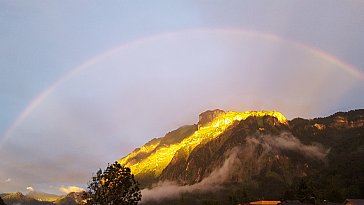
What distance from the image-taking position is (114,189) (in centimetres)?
5756

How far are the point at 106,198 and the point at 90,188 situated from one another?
3.57 metres

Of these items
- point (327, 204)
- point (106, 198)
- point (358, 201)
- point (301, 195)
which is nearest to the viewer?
Answer: point (106, 198)

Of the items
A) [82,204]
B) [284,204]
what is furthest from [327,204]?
[82,204]

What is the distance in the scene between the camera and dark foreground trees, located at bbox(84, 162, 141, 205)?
57156 millimetres

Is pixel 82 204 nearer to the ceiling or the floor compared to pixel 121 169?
nearer to the floor

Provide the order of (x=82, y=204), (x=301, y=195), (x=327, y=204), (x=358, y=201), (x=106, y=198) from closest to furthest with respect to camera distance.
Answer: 1. (x=106, y=198)
2. (x=82, y=204)
3. (x=358, y=201)
4. (x=327, y=204)
5. (x=301, y=195)

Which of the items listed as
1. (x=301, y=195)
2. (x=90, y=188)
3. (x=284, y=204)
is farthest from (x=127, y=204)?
(x=301, y=195)

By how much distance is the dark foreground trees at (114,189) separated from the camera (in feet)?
188

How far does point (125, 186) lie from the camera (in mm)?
57969

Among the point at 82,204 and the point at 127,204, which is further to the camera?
the point at 82,204

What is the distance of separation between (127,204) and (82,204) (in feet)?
34.4

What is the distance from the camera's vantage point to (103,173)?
5916 cm

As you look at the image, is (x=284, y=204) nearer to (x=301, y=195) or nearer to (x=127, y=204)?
(x=301, y=195)

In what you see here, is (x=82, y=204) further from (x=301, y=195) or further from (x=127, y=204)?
(x=301, y=195)
